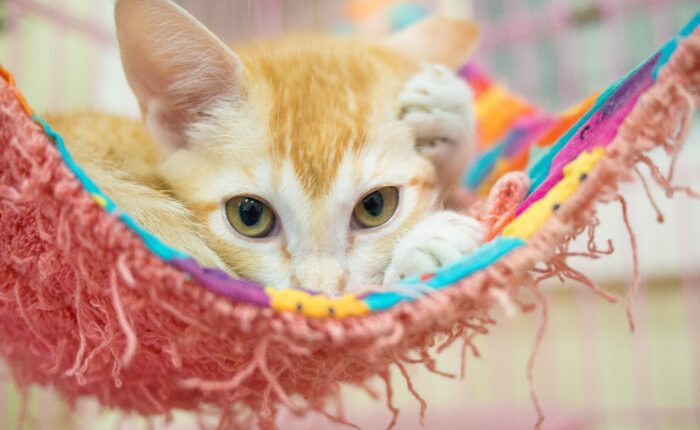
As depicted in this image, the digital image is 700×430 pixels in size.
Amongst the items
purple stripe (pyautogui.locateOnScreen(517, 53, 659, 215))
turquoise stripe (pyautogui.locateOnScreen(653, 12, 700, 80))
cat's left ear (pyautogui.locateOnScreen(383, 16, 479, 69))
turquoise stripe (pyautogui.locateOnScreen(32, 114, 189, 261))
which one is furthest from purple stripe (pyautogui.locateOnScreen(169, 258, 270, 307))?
cat's left ear (pyautogui.locateOnScreen(383, 16, 479, 69))

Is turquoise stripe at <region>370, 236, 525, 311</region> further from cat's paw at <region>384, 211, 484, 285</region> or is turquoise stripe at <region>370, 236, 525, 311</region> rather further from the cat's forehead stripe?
the cat's forehead stripe

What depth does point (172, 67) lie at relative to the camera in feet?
2.12

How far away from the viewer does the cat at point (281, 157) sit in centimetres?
60

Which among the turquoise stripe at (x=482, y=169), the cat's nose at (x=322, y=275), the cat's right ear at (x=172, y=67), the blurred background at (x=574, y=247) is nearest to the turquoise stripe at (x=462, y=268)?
the cat's nose at (x=322, y=275)

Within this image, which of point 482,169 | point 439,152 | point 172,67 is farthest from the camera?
point 482,169

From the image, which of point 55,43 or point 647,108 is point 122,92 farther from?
point 647,108

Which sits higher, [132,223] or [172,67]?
[172,67]

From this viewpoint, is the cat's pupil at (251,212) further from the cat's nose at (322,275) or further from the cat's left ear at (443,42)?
the cat's left ear at (443,42)

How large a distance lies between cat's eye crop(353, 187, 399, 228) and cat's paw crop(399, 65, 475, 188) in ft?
0.34

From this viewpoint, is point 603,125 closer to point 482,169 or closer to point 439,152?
point 439,152

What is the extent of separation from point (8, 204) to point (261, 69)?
33cm

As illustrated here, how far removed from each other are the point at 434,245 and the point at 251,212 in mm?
218

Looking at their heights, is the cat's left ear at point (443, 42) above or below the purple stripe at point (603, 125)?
above

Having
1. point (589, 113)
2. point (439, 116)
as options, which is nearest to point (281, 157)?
point (439, 116)
